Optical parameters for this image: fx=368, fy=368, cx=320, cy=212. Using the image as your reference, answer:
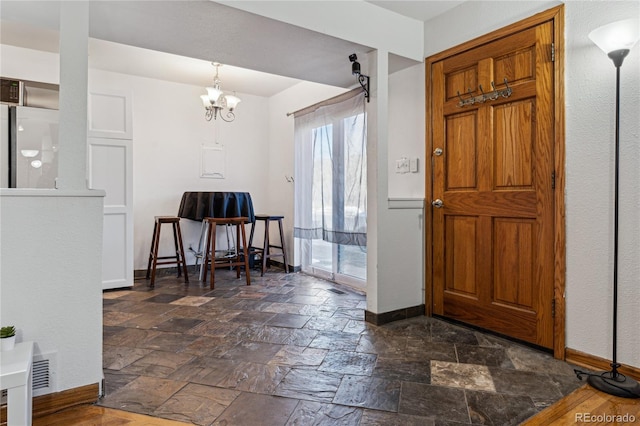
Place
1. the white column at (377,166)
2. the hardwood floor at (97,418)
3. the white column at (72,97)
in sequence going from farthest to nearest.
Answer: the white column at (377,166) < the white column at (72,97) < the hardwood floor at (97,418)

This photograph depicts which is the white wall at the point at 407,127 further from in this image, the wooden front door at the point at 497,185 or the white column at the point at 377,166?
the white column at the point at 377,166

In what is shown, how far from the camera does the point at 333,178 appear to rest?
4.10m

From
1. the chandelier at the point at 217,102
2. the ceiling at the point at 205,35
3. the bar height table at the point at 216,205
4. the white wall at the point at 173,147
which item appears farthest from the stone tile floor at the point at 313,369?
the chandelier at the point at 217,102

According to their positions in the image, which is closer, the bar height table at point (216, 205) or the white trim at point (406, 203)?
the white trim at point (406, 203)

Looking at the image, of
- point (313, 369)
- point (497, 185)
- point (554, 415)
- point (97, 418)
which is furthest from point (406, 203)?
point (97, 418)

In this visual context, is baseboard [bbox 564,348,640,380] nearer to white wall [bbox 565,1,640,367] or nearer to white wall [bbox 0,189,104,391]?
white wall [bbox 565,1,640,367]

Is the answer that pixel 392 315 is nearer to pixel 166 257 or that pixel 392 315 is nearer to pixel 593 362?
pixel 593 362

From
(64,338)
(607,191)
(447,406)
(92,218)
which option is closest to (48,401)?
(64,338)

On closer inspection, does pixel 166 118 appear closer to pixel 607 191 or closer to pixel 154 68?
pixel 154 68

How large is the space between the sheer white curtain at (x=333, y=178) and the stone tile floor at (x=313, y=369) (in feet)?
3.35

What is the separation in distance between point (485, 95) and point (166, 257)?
386 centimetres

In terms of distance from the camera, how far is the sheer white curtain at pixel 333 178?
3760 millimetres

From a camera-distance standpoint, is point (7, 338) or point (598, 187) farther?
point (598, 187)

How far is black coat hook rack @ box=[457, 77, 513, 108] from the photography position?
248 centimetres
